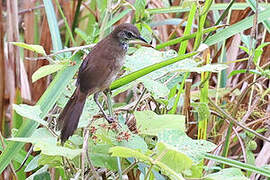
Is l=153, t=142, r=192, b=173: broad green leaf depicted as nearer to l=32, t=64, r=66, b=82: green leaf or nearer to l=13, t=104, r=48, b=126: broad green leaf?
l=13, t=104, r=48, b=126: broad green leaf

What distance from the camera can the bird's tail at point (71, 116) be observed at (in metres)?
1.14

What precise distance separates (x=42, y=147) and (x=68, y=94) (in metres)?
0.54

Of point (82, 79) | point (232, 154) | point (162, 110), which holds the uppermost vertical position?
point (82, 79)

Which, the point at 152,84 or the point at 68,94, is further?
the point at 68,94

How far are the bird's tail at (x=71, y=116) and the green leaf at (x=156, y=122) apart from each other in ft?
0.55

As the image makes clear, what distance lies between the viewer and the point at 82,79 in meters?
1.41

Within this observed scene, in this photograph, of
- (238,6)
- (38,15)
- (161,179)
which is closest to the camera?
(161,179)

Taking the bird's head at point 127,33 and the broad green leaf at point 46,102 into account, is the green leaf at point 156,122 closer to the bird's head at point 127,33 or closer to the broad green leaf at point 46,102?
the broad green leaf at point 46,102

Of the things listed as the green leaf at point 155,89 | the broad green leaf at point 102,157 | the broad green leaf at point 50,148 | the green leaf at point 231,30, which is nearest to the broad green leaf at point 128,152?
the broad green leaf at point 50,148

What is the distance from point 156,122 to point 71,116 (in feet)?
0.80

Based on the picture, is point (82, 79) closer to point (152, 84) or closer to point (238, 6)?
point (152, 84)

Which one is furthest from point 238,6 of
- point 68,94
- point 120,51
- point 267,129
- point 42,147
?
point 42,147

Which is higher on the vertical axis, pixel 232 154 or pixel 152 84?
pixel 152 84

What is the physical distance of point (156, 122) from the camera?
1.04 metres
